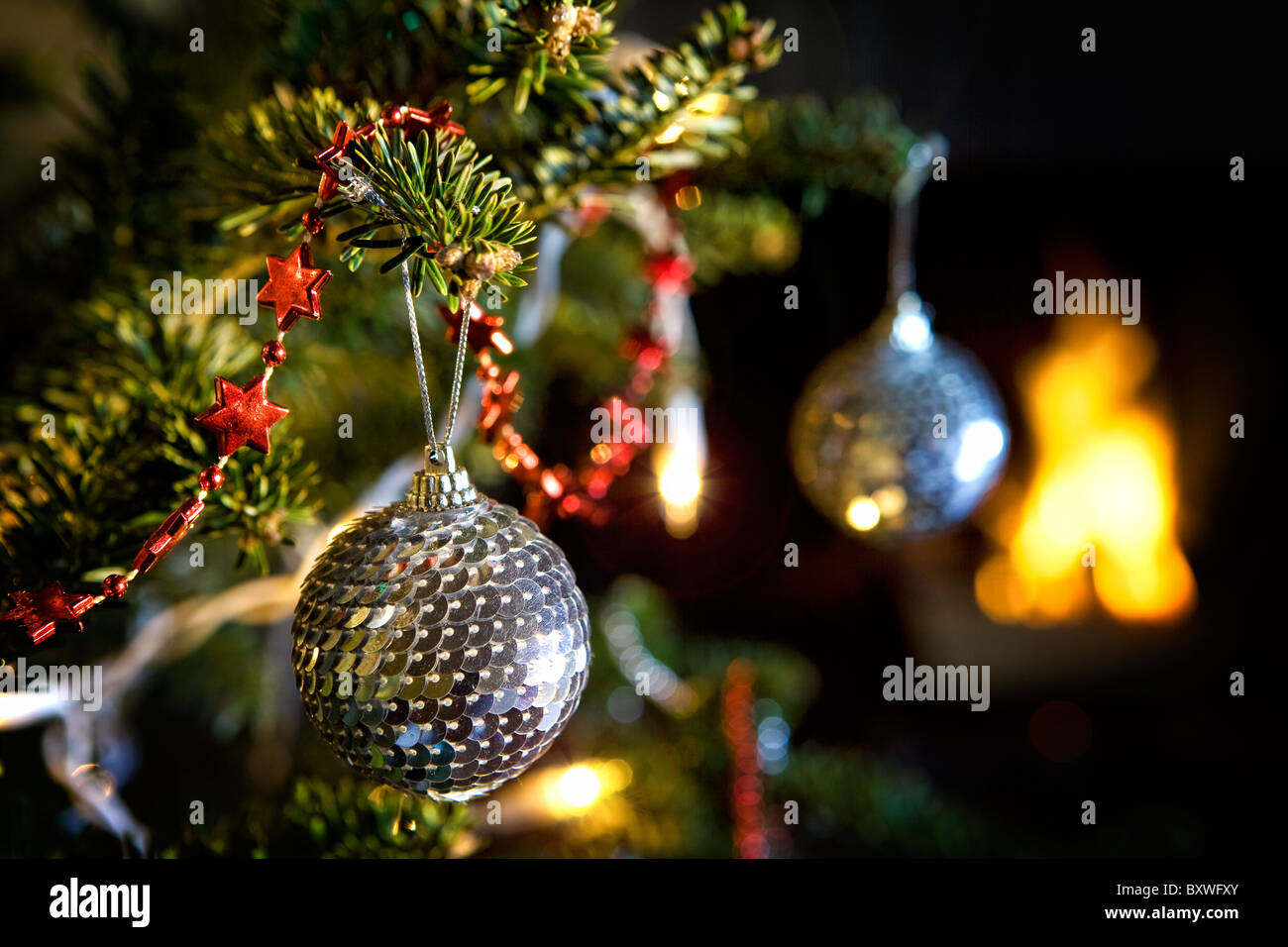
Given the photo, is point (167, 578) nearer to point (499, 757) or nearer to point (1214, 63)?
point (499, 757)

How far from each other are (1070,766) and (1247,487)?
2.03 feet

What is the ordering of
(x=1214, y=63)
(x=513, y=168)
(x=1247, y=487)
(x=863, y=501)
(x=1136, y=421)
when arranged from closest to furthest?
(x=513, y=168) < (x=863, y=501) < (x=1214, y=63) < (x=1247, y=487) < (x=1136, y=421)

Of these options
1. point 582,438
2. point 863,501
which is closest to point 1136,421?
point 582,438

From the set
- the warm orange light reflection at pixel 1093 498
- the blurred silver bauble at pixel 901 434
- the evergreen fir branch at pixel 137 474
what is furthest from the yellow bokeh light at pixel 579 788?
the warm orange light reflection at pixel 1093 498

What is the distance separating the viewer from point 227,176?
47cm

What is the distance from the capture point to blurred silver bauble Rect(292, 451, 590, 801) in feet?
1.23

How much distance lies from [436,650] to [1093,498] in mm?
1629

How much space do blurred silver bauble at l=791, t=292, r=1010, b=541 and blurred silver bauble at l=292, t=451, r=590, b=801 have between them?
0.35 metres

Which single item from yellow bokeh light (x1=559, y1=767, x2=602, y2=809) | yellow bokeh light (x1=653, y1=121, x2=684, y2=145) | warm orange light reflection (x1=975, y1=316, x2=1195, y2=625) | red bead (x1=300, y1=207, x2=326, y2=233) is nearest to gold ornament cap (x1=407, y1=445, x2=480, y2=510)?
red bead (x1=300, y1=207, x2=326, y2=233)

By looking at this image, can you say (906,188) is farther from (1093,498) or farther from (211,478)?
(1093,498)

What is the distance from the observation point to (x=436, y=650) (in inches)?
14.7

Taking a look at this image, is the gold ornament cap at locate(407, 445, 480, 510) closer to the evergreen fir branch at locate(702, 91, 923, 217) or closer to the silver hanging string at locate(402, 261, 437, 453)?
the silver hanging string at locate(402, 261, 437, 453)

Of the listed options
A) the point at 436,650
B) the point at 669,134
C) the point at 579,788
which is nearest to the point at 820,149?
the point at 669,134

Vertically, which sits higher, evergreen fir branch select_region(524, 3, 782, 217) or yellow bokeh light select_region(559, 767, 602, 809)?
evergreen fir branch select_region(524, 3, 782, 217)
